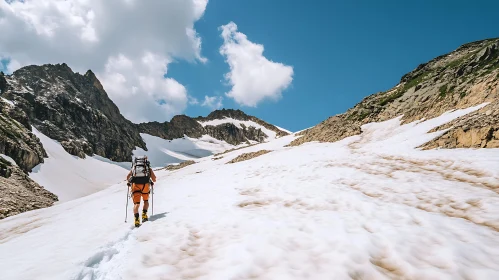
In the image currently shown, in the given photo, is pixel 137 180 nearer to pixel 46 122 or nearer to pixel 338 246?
pixel 338 246

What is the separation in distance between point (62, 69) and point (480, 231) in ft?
541

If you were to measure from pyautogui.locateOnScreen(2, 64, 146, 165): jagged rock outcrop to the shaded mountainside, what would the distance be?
86700mm

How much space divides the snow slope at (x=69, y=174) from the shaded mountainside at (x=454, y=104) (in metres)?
50.9

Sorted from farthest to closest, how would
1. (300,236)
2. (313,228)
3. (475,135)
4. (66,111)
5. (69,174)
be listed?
(66,111) < (69,174) < (475,135) < (313,228) < (300,236)

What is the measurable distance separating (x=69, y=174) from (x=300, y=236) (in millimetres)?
75338

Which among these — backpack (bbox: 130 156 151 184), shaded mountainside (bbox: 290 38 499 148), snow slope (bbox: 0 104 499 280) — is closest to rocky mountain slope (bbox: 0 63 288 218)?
backpack (bbox: 130 156 151 184)

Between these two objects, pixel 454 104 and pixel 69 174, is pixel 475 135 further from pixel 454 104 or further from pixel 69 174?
pixel 69 174

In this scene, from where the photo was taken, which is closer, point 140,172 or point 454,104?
point 140,172

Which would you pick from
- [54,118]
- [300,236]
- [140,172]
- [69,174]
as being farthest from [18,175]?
[54,118]

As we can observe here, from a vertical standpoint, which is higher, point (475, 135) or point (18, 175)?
point (475, 135)

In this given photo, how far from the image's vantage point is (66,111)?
112 meters

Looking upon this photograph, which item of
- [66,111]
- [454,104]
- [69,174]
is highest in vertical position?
[66,111]

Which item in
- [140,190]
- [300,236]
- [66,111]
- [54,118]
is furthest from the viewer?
[66,111]

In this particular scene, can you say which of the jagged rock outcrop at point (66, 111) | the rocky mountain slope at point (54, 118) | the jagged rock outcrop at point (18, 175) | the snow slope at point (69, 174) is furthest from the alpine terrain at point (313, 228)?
the jagged rock outcrop at point (66, 111)
